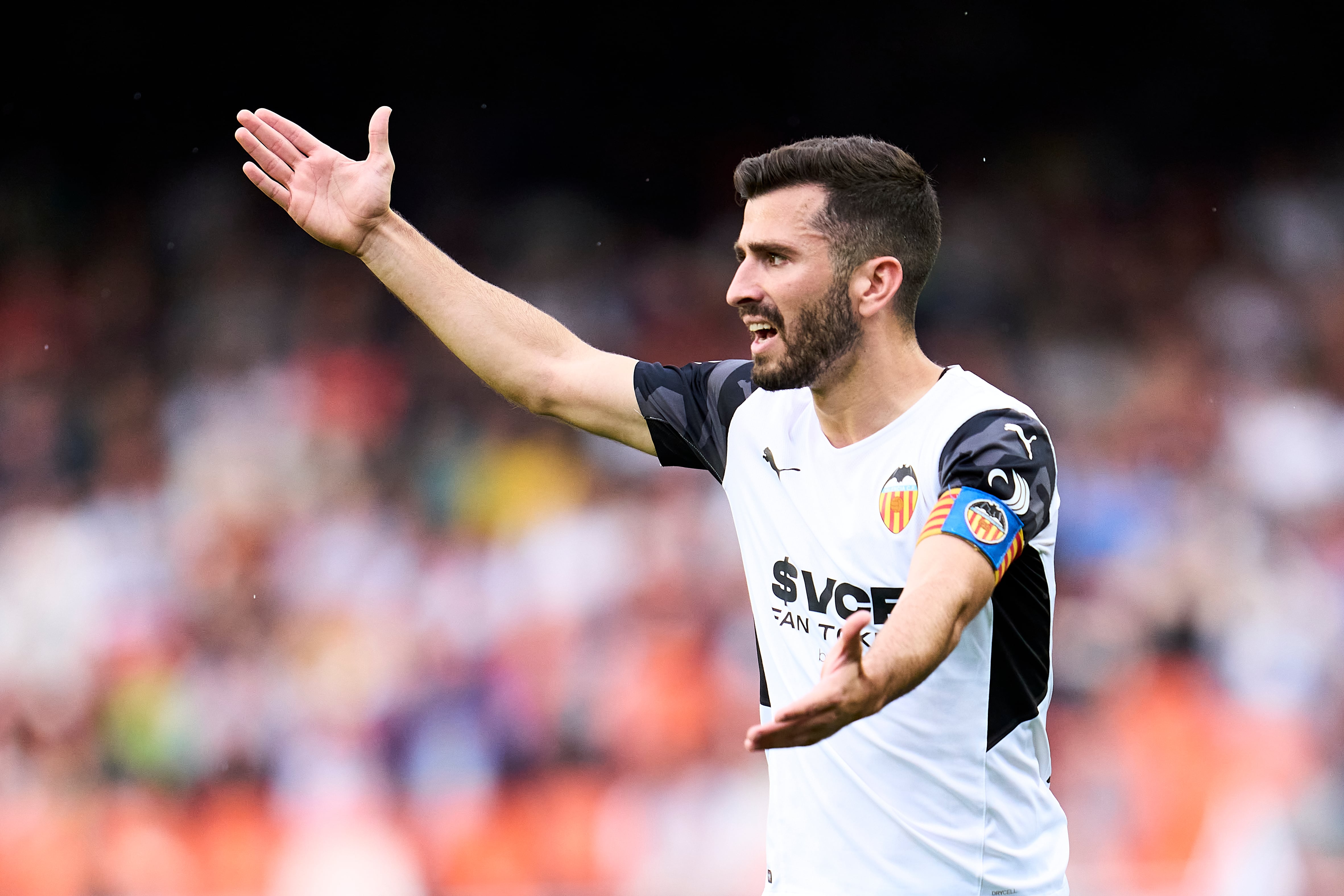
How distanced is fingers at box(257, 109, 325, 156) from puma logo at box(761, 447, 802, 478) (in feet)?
4.48

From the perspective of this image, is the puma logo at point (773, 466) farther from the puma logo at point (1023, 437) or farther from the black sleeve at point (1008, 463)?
the puma logo at point (1023, 437)

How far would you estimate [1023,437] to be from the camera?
264 cm

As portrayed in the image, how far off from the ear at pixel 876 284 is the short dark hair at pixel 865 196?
A: 1 cm

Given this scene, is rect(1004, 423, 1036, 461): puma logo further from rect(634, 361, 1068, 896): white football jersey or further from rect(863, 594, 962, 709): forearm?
rect(863, 594, 962, 709): forearm

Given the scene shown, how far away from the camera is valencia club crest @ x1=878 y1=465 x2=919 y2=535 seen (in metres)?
2.74

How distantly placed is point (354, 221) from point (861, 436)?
1.38 m

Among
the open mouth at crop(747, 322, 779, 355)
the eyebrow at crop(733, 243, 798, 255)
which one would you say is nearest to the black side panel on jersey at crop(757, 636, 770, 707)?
the open mouth at crop(747, 322, 779, 355)

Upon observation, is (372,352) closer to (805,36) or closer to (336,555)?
(336,555)

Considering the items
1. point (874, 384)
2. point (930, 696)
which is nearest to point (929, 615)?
point (930, 696)

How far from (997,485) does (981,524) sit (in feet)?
0.35

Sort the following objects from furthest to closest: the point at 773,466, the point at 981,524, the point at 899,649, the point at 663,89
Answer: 1. the point at 663,89
2. the point at 773,466
3. the point at 981,524
4. the point at 899,649

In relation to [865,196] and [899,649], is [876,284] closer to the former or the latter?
[865,196]

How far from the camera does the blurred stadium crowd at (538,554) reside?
7.09m

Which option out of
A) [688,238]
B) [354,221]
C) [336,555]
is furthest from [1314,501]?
[354,221]
